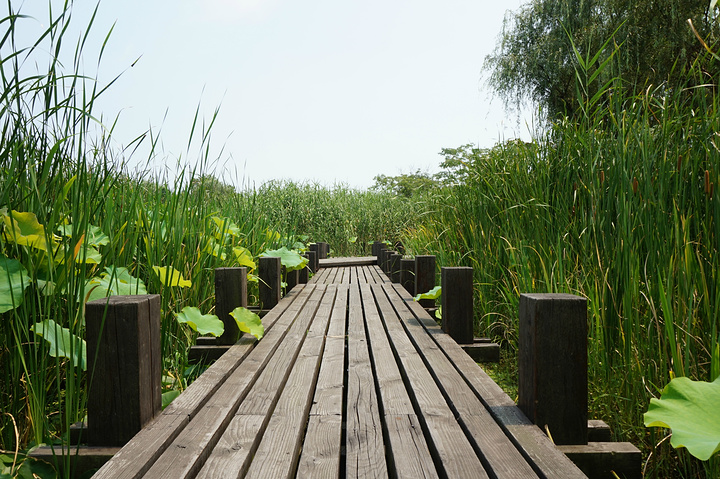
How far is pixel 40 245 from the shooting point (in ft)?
4.50

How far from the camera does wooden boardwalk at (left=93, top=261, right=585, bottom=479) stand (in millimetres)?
1112

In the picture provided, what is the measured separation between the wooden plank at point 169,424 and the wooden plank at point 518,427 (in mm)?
902

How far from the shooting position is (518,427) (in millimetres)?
1305

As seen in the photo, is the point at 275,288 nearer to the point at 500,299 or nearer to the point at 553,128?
the point at 500,299

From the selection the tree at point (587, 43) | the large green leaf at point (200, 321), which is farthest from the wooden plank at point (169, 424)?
the tree at point (587, 43)

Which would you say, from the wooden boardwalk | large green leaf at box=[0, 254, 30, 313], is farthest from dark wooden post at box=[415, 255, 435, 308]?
large green leaf at box=[0, 254, 30, 313]

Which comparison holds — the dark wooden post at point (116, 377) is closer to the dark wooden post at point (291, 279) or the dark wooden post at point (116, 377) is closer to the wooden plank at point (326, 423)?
the wooden plank at point (326, 423)

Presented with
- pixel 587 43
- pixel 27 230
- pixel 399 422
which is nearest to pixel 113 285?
pixel 27 230

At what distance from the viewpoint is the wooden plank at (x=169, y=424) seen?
1068mm

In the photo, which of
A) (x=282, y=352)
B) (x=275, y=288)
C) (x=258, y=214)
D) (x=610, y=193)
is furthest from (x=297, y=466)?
(x=258, y=214)

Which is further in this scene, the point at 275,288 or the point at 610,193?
the point at 275,288

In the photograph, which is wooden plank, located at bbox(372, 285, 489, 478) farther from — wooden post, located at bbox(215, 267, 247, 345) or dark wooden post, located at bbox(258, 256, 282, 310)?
dark wooden post, located at bbox(258, 256, 282, 310)

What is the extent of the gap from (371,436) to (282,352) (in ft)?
2.98

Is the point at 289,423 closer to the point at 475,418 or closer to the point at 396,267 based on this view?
the point at 475,418
